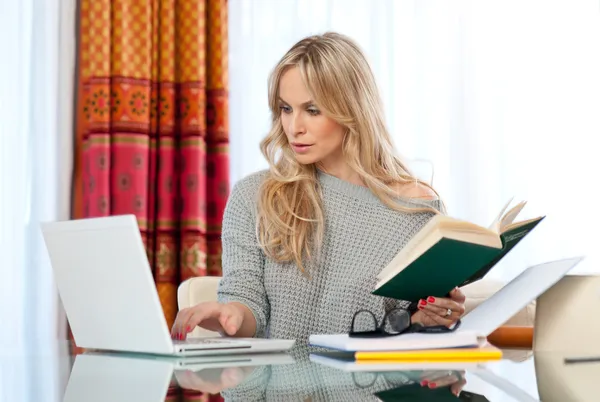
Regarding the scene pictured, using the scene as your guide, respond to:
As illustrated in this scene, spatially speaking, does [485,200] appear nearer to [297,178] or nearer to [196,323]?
[297,178]

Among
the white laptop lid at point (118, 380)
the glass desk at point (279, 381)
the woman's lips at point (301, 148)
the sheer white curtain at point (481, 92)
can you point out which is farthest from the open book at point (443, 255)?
the sheer white curtain at point (481, 92)

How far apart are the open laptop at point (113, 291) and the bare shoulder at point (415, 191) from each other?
0.80 metres

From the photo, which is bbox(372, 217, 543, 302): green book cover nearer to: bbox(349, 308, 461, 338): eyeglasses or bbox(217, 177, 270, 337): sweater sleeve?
bbox(349, 308, 461, 338): eyeglasses

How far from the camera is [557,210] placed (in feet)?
11.9

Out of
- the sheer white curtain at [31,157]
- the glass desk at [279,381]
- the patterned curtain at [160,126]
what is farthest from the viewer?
the patterned curtain at [160,126]

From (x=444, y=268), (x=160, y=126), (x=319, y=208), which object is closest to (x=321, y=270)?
(x=319, y=208)

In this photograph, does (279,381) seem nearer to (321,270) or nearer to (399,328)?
(399,328)

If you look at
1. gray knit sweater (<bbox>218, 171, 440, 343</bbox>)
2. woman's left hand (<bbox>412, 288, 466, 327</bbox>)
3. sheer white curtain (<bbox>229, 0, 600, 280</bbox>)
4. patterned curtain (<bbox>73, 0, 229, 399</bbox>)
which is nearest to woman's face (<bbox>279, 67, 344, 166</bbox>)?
gray knit sweater (<bbox>218, 171, 440, 343</bbox>)

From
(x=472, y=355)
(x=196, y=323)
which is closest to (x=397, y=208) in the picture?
(x=196, y=323)

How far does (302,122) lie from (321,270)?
0.32 m

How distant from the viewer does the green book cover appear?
130 cm

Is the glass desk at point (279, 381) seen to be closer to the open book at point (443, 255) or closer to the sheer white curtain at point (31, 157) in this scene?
the open book at point (443, 255)

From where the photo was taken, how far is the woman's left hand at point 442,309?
5.27 ft

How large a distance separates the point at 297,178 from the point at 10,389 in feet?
3.52
